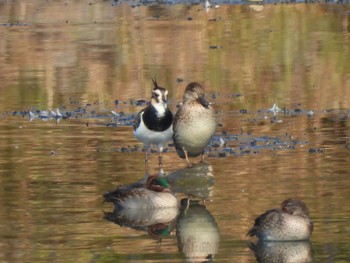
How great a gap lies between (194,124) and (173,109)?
4735mm

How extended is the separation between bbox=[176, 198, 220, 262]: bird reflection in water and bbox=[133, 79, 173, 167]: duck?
225 cm

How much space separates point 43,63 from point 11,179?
11.1m

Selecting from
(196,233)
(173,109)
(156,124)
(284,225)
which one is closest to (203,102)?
(156,124)

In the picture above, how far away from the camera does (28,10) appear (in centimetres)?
3725

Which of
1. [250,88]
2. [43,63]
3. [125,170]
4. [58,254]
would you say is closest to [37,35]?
[43,63]

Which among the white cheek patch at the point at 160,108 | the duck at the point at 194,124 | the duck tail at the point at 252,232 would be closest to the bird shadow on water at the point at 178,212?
the duck tail at the point at 252,232

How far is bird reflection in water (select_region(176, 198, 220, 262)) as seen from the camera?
11938mm

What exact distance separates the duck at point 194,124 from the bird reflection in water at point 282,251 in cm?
381

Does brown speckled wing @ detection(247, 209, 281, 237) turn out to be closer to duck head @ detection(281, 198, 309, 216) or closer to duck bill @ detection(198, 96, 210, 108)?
duck head @ detection(281, 198, 309, 216)

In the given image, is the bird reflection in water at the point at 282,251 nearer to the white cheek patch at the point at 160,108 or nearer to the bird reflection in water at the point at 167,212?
the bird reflection in water at the point at 167,212

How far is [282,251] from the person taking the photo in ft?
39.3

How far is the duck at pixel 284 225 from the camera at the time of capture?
12164mm

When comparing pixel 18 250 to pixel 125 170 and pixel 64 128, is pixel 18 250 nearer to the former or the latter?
pixel 125 170

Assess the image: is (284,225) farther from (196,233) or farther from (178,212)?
(178,212)
